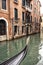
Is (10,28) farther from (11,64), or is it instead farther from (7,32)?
(11,64)

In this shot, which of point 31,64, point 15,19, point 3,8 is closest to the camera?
point 31,64

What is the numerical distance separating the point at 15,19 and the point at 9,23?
1.84 metres

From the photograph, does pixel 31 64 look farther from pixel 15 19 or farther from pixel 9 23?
pixel 15 19

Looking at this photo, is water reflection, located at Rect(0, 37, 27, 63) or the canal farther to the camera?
water reflection, located at Rect(0, 37, 27, 63)

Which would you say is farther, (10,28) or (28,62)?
(10,28)

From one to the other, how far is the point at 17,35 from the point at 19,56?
45.4 ft

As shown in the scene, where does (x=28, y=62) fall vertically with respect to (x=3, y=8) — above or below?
below

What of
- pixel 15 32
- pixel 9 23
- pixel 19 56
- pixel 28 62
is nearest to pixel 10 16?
pixel 9 23

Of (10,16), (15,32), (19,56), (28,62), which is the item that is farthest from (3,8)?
(19,56)

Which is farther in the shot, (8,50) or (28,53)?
(8,50)

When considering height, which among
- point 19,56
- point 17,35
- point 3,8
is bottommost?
point 17,35

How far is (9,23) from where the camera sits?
16391 mm

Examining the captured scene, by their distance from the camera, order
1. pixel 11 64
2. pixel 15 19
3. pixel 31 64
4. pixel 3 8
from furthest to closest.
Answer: pixel 15 19 → pixel 3 8 → pixel 31 64 → pixel 11 64

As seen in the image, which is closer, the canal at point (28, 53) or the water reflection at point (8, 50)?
the canal at point (28, 53)
